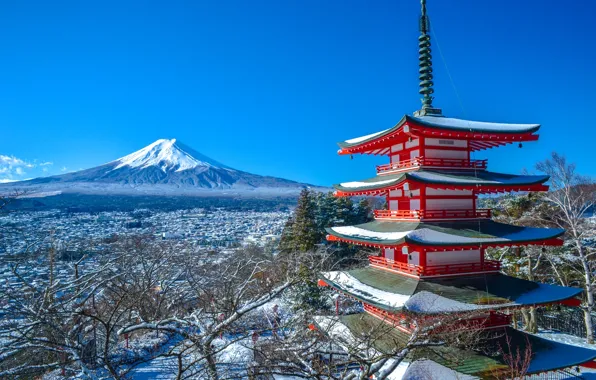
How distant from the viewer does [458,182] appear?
9.21 metres

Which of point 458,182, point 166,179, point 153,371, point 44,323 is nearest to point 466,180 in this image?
point 458,182

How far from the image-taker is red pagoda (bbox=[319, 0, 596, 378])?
8.62 metres

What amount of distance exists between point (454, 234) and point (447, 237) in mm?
349

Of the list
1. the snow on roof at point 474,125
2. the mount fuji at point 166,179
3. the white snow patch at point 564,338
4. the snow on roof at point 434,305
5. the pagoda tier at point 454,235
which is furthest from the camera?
the mount fuji at point 166,179

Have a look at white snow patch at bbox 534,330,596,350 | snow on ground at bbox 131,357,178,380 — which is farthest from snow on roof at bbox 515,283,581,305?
snow on ground at bbox 131,357,178,380

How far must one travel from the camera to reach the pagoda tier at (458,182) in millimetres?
9023

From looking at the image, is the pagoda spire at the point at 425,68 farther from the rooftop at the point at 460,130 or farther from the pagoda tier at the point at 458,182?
the pagoda tier at the point at 458,182

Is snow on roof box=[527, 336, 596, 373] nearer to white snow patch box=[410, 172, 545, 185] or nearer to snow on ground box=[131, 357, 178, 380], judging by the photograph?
white snow patch box=[410, 172, 545, 185]

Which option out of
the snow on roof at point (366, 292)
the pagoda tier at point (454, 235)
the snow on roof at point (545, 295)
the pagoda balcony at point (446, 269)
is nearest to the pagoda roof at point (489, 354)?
the snow on roof at point (366, 292)

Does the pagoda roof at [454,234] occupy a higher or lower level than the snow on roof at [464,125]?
lower

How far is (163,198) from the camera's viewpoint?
92500mm

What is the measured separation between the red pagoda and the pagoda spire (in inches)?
1.2

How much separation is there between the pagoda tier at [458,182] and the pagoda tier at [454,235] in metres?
1.00

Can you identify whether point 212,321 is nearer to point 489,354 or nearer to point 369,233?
point 369,233
